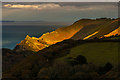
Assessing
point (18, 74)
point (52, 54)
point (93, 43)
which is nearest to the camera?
point (18, 74)

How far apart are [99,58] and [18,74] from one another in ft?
64.3

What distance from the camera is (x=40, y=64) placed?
143ft

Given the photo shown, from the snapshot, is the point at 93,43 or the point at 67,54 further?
the point at 93,43

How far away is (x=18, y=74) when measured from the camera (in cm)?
4100

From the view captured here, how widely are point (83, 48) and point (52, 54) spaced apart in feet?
31.7

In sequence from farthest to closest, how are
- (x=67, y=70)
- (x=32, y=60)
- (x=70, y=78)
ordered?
(x=32, y=60)
(x=67, y=70)
(x=70, y=78)

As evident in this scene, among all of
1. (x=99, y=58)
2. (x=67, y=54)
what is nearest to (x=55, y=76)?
(x=99, y=58)

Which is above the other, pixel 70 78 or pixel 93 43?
pixel 93 43

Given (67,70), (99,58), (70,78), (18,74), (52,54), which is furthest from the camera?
(52,54)

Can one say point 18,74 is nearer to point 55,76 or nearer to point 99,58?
point 55,76

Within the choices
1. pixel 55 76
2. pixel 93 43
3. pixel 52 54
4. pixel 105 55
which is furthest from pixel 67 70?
pixel 93 43

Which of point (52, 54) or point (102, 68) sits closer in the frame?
point (102, 68)

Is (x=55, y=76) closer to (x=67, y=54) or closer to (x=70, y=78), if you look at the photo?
(x=70, y=78)

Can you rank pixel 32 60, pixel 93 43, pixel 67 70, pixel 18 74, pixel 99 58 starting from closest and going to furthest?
pixel 67 70 → pixel 18 74 → pixel 99 58 → pixel 32 60 → pixel 93 43
